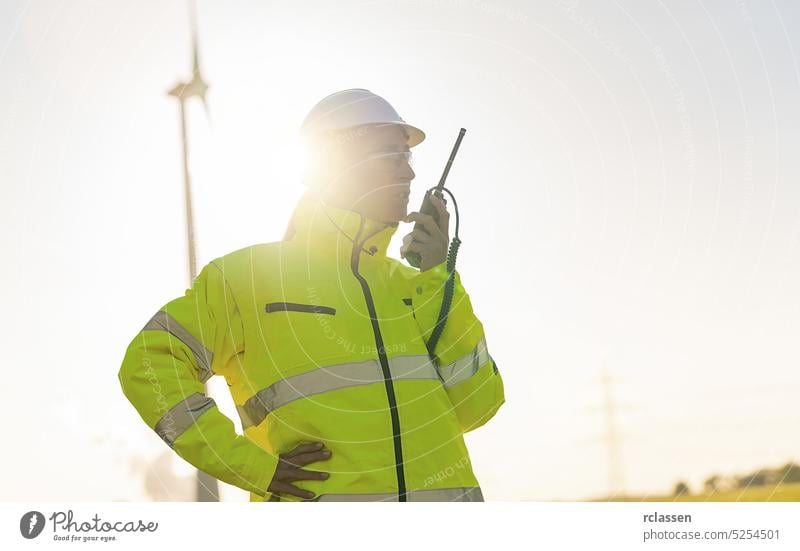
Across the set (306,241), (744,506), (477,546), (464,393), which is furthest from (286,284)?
(744,506)

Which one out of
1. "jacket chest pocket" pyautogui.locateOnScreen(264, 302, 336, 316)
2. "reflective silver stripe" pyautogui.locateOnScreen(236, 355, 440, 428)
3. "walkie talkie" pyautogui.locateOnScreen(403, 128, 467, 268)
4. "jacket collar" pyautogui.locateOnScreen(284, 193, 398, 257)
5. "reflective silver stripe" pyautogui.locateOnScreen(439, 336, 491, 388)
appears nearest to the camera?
"reflective silver stripe" pyautogui.locateOnScreen(236, 355, 440, 428)

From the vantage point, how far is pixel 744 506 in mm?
5871

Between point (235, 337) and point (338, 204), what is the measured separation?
1.03 metres

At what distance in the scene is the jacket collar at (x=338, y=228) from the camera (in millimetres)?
5422

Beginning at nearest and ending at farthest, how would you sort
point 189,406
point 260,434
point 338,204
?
point 189,406
point 260,434
point 338,204

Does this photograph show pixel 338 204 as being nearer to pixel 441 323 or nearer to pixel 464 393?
pixel 441 323

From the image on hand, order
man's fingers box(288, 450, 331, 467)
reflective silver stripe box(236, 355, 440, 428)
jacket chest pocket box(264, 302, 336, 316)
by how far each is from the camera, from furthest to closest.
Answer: jacket chest pocket box(264, 302, 336, 316) < reflective silver stripe box(236, 355, 440, 428) < man's fingers box(288, 450, 331, 467)

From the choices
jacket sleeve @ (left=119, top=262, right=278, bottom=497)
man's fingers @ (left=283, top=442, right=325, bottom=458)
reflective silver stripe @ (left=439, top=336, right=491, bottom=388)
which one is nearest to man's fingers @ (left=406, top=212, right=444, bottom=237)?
reflective silver stripe @ (left=439, top=336, right=491, bottom=388)

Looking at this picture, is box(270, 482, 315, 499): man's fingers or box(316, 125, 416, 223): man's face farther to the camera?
box(316, 125, 416, 223): man's face

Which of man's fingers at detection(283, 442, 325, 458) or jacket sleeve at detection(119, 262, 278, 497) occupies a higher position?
jacket sleeve at detection(119, 262, 278, 497)

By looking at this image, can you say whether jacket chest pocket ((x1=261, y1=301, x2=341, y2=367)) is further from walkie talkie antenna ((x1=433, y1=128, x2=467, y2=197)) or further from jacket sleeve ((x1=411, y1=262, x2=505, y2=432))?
walkie talkie antenna ((x1=433, y1=128, x2=467, y2=197))

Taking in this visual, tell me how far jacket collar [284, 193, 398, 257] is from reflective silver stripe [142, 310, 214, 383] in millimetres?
930

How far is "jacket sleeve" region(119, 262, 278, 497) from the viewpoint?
4762mm

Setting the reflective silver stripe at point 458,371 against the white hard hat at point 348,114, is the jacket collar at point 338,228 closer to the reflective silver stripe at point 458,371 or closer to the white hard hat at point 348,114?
the white hard hat at point 348,114
